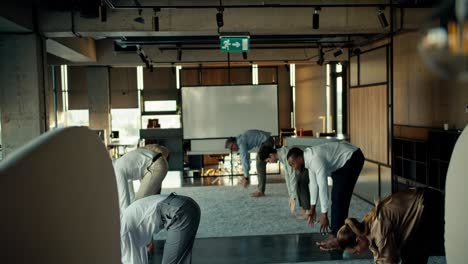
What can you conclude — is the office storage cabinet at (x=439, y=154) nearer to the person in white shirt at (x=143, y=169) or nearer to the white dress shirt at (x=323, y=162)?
the white dress shirt at (x=323, y=162)

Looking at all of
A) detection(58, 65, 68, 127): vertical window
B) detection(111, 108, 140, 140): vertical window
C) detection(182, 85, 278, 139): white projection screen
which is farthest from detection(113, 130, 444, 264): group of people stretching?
detection(58, 65, 68, 127): vertical window

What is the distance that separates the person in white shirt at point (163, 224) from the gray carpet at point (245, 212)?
7.58 feet

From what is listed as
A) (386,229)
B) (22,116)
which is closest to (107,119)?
(22,116)

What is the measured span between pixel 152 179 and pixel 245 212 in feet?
8.17

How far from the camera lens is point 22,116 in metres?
7.09

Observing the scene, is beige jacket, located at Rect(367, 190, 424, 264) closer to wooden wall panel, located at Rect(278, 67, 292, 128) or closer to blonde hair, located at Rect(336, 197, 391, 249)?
blonde hair, located at Rect(336, 197, 391, 249)

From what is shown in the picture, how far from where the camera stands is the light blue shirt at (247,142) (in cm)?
900

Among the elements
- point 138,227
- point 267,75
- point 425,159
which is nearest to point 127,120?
point 267,75

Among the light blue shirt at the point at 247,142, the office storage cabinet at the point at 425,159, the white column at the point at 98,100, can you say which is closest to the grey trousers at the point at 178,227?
the office storage cabinet at the point at 425,159

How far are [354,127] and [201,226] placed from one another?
4.22m

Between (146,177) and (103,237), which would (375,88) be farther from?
(103,237)

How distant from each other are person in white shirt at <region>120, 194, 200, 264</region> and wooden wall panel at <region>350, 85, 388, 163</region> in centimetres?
499

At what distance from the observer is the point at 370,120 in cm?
851

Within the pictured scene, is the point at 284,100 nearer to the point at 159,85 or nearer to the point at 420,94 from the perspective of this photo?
the point at 159,85
